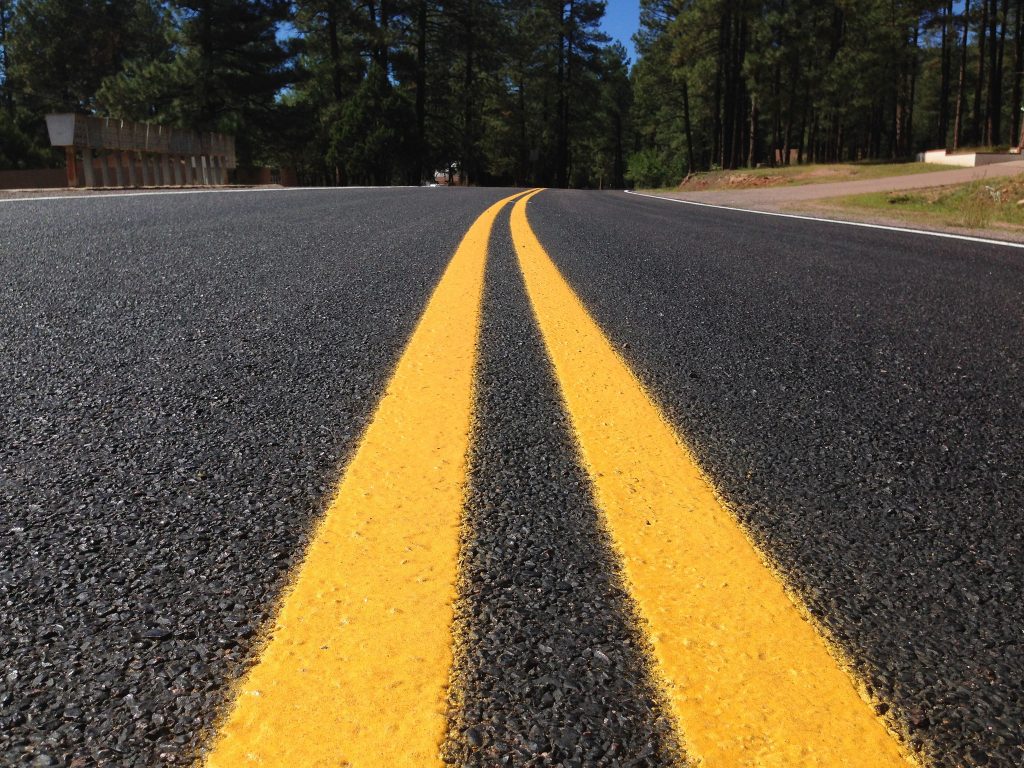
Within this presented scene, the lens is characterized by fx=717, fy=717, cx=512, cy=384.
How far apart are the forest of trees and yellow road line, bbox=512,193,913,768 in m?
31.4

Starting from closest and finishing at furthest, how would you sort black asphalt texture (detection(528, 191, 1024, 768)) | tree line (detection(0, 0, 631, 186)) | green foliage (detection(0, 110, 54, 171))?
black asphalt texture (detection(528, 191, 1024, 768)) → green foliage (detection(0, 110, 54, 171)) → tree line (detection(0, 0, 631, 186))

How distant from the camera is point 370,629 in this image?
2.48ft

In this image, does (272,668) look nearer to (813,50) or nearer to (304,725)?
(304,725)

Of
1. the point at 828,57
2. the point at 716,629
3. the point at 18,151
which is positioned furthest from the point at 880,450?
the point at 828,57

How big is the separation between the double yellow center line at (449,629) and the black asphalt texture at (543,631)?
24 mm

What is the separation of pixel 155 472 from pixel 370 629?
1.92ft

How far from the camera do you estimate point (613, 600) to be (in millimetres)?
839

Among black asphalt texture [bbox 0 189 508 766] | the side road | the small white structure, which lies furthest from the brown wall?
the small white structure

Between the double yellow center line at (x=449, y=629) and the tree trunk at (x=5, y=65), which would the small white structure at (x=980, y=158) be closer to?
the double yellow center line at (x=449, y=629)

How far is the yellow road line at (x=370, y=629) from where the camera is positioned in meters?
0.62

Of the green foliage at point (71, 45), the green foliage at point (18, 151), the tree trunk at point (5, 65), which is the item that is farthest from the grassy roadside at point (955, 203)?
the tree trunk at point (5, 65)

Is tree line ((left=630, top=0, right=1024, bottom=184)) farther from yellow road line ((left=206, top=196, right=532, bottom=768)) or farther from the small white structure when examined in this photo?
yellow road line ((left=206, top=196, right=532, bottom=768))

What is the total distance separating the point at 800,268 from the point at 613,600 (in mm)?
3530

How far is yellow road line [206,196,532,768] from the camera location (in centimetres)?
62
